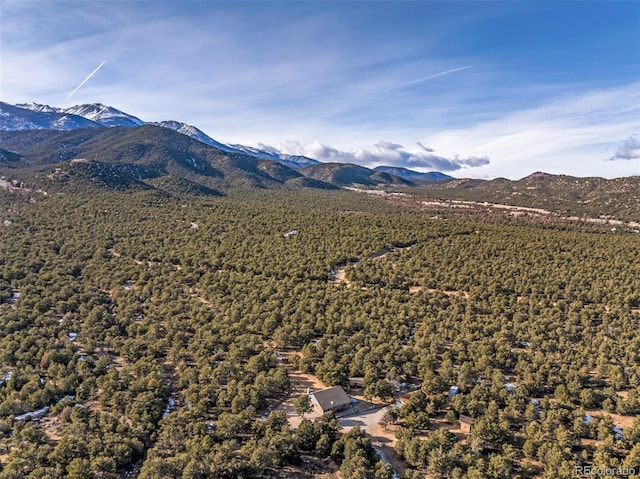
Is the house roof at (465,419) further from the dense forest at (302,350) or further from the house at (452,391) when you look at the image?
the house at (452,391)

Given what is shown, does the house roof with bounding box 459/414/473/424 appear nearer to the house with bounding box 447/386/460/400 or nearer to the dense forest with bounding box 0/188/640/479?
the dense forest with bounding box 0/188/640/479

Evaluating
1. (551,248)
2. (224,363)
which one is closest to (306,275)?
(224,363)

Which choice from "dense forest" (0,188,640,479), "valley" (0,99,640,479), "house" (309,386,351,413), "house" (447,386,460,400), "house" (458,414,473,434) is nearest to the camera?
"dense forest" (0,188,640,479)

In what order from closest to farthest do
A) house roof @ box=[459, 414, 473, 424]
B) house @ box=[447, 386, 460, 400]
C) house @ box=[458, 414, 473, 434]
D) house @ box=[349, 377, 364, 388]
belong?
house @ box=[458, 414, 473, 434] < house roof @ box=[459, 414, 473, 424] < house @ box=[447, 386, 460, 400] < house @ box=[349, 377, 364, 388]

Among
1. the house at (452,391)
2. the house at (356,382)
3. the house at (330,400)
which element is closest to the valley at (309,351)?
the house at (452,391)

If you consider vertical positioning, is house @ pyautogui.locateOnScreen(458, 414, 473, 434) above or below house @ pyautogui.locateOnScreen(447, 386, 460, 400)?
below

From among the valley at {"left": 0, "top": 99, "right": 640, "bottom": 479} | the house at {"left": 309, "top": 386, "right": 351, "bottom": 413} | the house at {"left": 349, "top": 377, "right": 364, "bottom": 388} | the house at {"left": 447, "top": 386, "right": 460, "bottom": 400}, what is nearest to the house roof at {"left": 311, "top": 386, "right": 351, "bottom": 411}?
the house at {"left": 309, "top": 386, "right": 351, "bottom": 413}

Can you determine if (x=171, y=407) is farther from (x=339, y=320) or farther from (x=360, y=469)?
(x=339, y=320)

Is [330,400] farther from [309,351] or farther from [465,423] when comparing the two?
[465,423]
